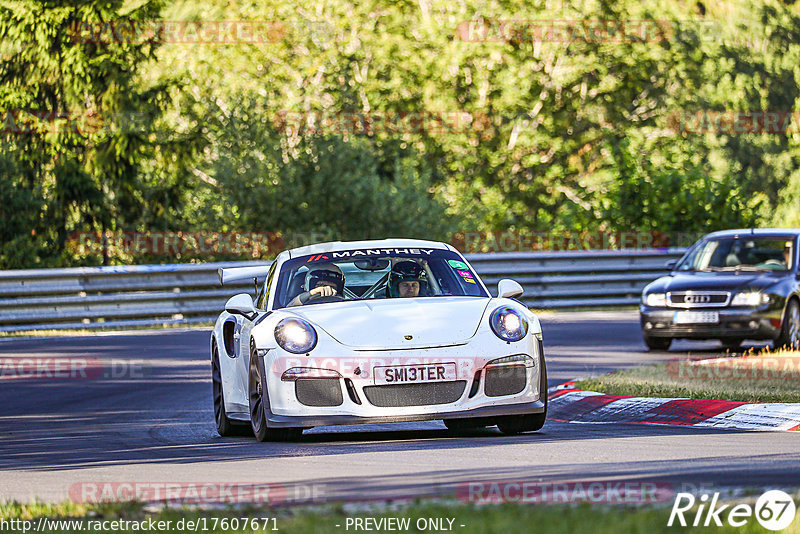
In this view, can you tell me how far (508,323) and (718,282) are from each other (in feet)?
27.9

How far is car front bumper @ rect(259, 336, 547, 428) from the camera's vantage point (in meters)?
9.16

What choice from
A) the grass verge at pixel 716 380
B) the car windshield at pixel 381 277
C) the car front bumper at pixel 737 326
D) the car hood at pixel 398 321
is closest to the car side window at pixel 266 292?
the car windshield at pixel 381 277

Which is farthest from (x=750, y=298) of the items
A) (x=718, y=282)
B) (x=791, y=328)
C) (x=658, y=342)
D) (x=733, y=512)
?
(x=733, y=512)

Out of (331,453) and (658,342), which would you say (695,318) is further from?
(331,453)

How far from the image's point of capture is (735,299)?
17203mm

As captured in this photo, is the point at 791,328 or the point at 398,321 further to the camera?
the point at 791,328

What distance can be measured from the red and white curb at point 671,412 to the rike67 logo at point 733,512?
12.8 ft

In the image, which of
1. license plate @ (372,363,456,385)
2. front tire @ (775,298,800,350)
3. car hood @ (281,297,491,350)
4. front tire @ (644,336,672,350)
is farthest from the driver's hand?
front tire @ (775,298,800,350)

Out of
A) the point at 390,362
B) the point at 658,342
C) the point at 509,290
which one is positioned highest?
the point at 509,290

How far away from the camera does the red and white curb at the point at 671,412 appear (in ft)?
33.1

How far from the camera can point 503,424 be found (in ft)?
31.9

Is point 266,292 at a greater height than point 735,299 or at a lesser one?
greater

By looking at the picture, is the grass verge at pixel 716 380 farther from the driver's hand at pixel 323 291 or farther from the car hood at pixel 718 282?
the driver's hand at pixel 323 291

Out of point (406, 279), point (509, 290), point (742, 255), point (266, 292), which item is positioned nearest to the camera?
point (509, 290)
